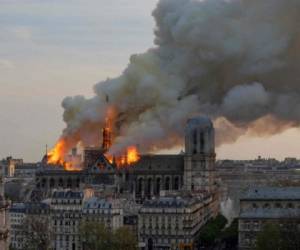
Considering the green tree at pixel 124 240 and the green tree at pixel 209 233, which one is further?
the green tree at pixel 209 233

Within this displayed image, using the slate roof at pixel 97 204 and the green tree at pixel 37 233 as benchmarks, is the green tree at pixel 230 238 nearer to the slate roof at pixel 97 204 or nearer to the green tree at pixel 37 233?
the slate roof at pixel 97 204

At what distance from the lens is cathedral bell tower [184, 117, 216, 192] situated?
92438 mm

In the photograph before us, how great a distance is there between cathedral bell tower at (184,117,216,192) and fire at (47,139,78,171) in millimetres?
10785

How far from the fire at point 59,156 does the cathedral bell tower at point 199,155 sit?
35.4 ft

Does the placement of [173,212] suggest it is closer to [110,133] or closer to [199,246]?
[199,246]

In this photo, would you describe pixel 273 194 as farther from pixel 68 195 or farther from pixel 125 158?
pixel 125 158

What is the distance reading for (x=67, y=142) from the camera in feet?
315

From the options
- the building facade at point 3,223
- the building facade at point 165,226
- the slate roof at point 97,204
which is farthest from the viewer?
the slate roof at point 97,204

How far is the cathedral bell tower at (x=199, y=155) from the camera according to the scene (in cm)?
9244

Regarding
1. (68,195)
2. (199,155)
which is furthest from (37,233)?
(199,155)

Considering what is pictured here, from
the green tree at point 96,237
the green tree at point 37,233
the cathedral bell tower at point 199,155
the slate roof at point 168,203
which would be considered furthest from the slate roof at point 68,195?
the cathedral bell tower at point 199,155

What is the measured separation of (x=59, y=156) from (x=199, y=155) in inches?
513

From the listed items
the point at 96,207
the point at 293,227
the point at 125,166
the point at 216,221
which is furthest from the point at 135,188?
the point at 293,227

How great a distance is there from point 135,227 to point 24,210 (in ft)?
26.8
